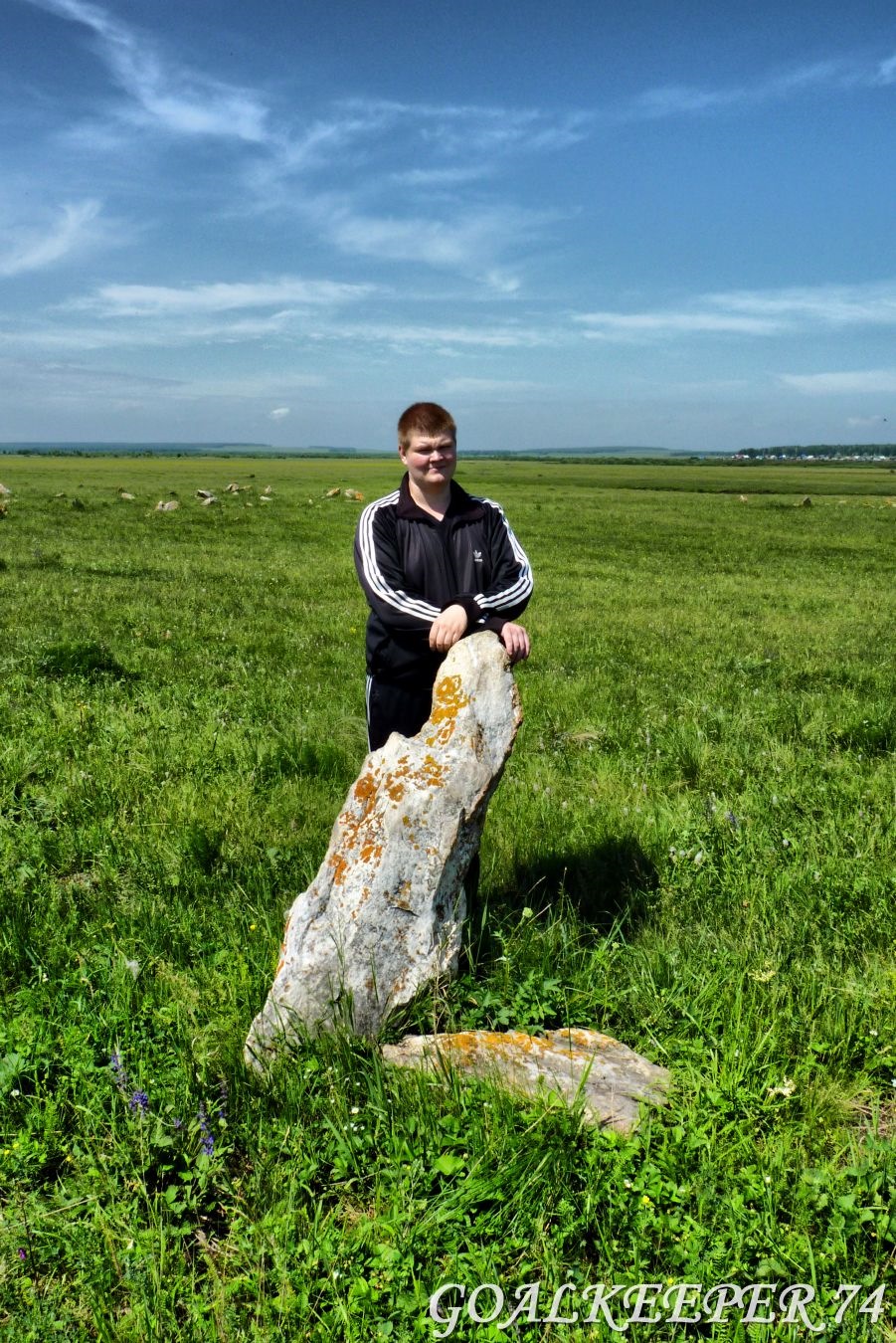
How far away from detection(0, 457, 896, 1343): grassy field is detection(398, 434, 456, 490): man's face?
2596 millimetres

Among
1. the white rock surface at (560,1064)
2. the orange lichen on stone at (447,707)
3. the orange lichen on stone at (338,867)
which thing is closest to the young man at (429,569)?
the orange lichen on stone at (447,707)

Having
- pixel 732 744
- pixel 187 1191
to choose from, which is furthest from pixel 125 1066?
pixel 732 744

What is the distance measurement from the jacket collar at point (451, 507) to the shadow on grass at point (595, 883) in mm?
2387

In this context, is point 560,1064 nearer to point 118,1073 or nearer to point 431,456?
point 118,1073

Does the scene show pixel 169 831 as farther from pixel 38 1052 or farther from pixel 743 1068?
pixel 743 1068

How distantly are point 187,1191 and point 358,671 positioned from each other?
906 cm

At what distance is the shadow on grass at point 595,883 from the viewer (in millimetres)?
5637

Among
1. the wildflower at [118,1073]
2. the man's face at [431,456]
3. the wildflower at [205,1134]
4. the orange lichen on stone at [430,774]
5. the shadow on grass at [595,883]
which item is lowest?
the wildflower at [205,1134]

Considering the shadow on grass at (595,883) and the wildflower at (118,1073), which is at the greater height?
the shadow on grass at (595,883)

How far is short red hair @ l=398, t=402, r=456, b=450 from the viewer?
4.90 metres

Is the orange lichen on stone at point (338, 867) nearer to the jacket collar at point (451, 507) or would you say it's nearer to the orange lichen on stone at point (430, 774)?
the orange lichen on stone at point (430, 774)

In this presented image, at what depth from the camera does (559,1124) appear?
3553 millimetres

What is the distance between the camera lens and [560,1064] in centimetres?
391

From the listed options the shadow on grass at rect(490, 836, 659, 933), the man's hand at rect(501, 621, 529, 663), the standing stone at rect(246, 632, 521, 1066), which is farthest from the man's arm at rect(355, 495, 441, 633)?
the shadow on grass at rect(490, 836, 659, 933)
